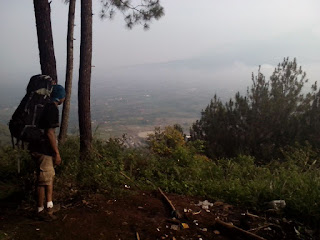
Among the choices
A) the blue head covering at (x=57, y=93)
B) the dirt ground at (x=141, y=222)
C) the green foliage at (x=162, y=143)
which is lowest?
the green foliage at (x=162, y=143)

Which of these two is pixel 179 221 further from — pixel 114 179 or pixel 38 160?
pixel 38 160

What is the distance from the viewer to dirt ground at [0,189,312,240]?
2850 millimetres

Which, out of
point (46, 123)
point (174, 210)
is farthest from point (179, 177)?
point (46, 123)

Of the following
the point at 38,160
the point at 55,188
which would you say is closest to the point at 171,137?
the point at 55,188

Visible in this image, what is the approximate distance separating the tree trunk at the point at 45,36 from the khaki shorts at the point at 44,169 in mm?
2072

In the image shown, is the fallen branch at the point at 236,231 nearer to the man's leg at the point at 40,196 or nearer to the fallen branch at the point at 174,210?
the fallen branch at the point at 174,210

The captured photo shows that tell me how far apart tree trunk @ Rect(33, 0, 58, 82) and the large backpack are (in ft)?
5.66

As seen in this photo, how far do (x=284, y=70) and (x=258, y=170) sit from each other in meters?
9.30

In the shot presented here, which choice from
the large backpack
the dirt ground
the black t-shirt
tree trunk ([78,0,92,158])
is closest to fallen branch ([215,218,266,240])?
the dirt ground

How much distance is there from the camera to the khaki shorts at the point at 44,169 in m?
3.16

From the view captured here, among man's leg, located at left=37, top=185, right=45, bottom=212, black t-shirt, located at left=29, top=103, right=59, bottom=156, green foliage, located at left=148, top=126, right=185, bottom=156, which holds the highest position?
black t-shirt, located at left=29, top=103, right=59, bottom=156

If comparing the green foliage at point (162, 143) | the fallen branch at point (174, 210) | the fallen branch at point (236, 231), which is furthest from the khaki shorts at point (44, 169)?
the green foliage at point (162, 143)

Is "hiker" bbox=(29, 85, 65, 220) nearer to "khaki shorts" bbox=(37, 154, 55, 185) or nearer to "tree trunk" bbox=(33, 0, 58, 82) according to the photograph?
"khaki shorts" bbox=(37, 154, 55, 185)

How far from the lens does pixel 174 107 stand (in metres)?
77.6
